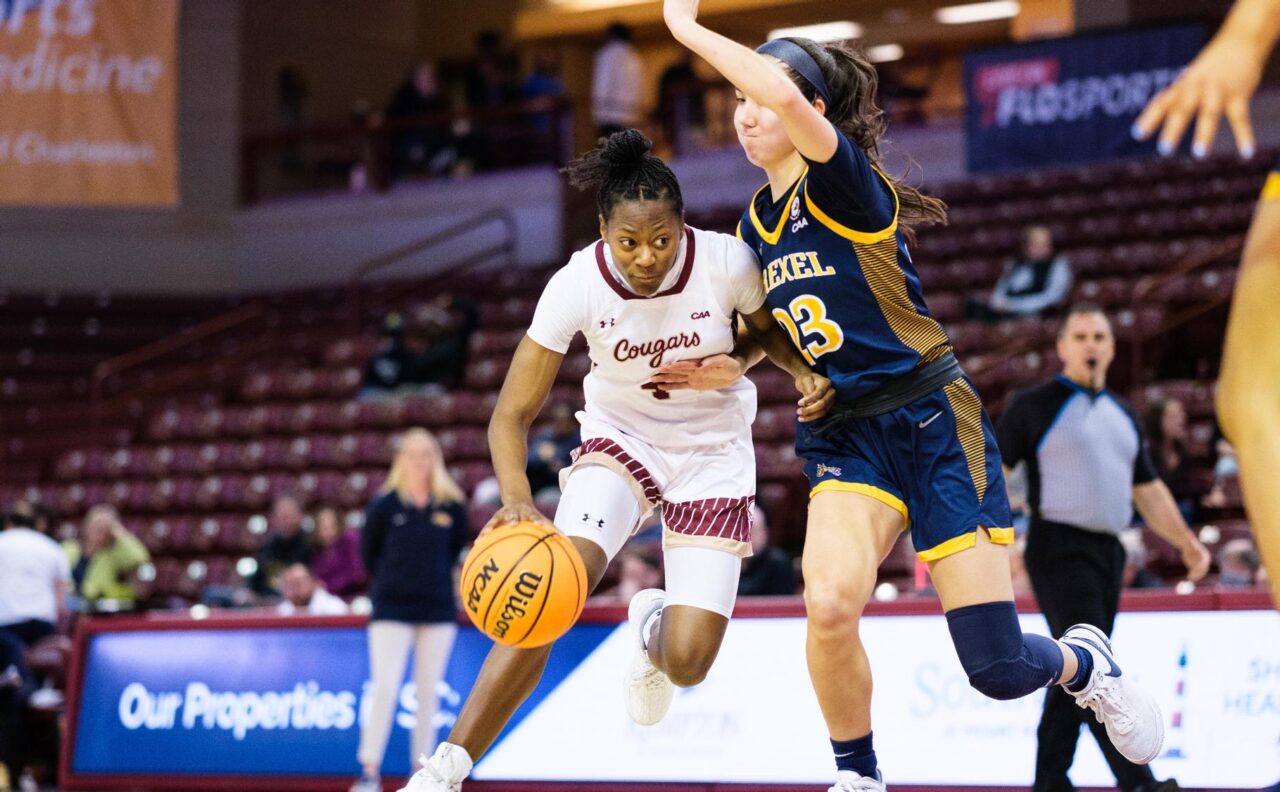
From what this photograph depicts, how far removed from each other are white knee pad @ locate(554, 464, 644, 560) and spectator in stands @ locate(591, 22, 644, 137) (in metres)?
15.4

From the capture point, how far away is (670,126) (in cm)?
2008

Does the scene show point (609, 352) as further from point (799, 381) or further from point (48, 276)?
point (48, 276)

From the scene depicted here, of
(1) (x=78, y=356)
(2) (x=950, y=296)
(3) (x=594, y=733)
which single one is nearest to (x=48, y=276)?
(1) (x=78, y=356)

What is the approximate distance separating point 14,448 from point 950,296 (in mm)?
9942

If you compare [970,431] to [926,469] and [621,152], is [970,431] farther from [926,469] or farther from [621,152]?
[621,152]

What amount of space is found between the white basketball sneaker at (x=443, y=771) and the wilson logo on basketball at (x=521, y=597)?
0.46 metres

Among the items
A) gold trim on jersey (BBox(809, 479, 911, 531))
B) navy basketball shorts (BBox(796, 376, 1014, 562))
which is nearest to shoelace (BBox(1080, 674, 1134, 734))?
navy basketball shorts (BBox(796, 376, 1014, 562))

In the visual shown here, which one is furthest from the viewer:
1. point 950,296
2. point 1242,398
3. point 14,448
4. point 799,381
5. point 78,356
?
point 78,356

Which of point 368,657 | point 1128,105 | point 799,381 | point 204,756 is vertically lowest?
point 204,756

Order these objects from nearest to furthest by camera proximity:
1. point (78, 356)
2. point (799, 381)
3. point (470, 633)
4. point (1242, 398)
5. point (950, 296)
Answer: point (1242, 398), point (799, 381), point (470, 633), point (950, 296), point (78, 356)

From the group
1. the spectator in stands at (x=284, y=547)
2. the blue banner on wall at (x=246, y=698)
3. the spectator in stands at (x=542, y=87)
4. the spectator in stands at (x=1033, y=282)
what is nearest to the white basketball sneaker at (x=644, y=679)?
the blue banner on wall at (x=246, y=698)

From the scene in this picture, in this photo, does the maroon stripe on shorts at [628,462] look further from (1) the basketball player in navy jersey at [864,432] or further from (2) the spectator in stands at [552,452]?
(2) the spectator in stands at [552,452]

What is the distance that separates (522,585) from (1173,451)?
6793mm

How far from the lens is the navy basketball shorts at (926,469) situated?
474 cm
